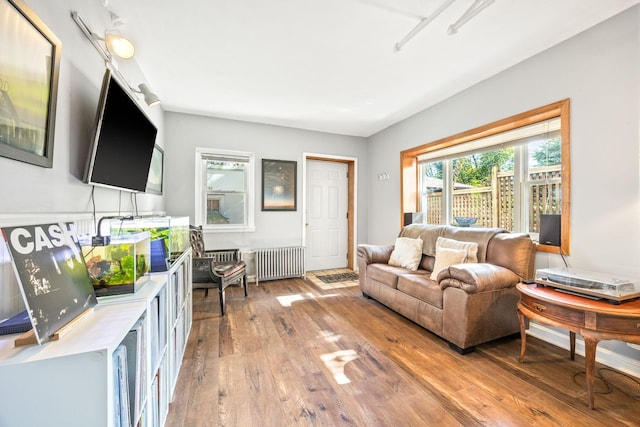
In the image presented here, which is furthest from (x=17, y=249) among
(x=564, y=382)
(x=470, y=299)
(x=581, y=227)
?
(x=581, y=227)

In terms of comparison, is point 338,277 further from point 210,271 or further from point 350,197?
point 210,271

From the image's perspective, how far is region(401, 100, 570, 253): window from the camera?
2457 mm

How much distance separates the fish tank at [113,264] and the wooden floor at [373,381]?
0.91 metres

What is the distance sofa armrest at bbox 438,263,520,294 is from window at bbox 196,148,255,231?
2.99m

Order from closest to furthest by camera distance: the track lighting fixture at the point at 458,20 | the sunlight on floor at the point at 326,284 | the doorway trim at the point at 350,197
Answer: the track lighting fixture at the point at 458,20 < the sunlight on floor at the point at 326,284 < the doorway trim at the point at 350,197

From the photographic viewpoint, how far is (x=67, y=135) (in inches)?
52.6

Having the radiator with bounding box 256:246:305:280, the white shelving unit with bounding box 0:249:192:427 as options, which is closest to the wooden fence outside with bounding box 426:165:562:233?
the radiator with bounding box 256:246:305:280

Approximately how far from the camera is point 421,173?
4.18m

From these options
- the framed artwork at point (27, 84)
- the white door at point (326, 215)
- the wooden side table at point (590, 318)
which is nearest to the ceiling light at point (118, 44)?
the framed artwork at point (27, 84)

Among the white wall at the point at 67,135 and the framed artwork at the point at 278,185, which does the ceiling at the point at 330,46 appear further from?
the framed artwork at the point at 278,185

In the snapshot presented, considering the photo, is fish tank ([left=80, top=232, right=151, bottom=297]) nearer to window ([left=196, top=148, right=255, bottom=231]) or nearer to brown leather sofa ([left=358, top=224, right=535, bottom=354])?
brown leather sofa ([left=358, top=224, right=535, bottom=354])

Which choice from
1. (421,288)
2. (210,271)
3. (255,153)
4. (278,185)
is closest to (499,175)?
(421,288)

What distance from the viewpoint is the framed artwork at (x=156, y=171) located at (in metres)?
2.88

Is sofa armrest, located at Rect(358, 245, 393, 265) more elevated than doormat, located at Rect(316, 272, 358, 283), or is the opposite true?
sofa armrest, located at Rect(358, 245, 393, 265)
